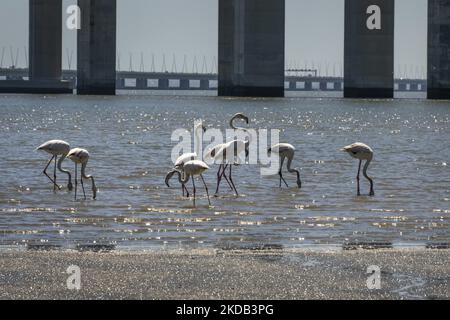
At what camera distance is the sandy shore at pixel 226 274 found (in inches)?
452

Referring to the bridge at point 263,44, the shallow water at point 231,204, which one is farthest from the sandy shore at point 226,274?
the bridge at point 263,44

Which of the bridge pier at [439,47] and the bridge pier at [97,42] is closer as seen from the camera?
the bridge pier at [439,47]

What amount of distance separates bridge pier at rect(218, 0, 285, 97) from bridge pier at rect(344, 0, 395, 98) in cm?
498

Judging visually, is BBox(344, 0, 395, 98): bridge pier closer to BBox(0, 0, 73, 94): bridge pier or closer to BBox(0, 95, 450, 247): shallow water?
BBox(0, 0, 73, 94): bridge pier

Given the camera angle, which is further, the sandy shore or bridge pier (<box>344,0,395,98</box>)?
bridge pier (<box>344,0,395,98</box>)

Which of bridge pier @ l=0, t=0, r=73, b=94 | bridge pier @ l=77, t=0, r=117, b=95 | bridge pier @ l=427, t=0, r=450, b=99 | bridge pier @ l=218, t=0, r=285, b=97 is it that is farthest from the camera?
bridge pier @ l=0, t=0, r=73, b=94

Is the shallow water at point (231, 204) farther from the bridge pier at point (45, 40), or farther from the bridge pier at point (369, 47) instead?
the bridge pier at point (45, 40)

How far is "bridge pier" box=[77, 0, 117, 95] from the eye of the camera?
379 ft

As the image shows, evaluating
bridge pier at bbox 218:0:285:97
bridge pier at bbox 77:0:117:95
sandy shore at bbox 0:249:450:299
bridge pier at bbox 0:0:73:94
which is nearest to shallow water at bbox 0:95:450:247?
sandy shore at bbox 0:249:450:299

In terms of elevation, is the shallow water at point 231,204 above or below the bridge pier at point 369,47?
below

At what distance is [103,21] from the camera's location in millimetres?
115688

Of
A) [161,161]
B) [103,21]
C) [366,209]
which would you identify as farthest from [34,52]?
[366,209]

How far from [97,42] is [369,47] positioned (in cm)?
2319

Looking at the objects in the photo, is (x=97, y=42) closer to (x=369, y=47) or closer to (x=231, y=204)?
(x=369, y=47)
